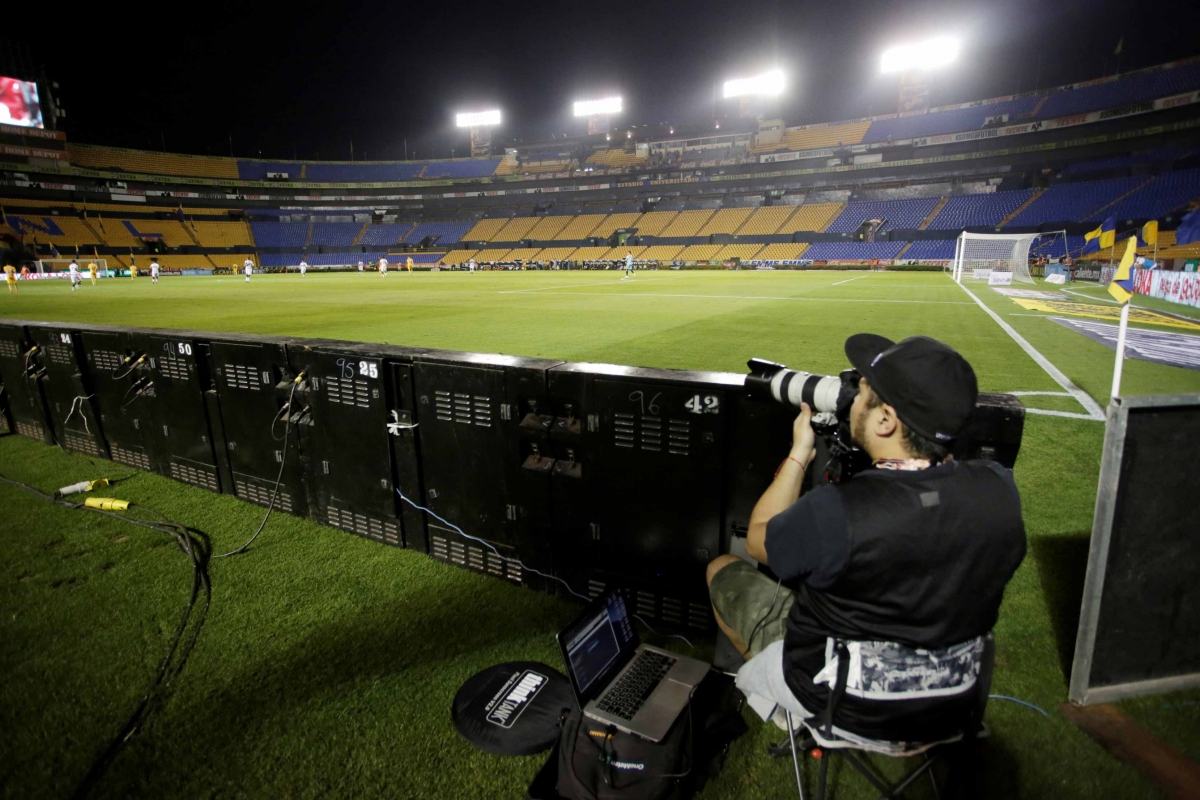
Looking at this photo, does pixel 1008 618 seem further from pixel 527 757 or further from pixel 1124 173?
pixel 1124 173

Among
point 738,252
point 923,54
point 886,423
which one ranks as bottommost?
point 886,423

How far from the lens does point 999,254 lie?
34031 millimetres

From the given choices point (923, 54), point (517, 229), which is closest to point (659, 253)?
point (517, 229)

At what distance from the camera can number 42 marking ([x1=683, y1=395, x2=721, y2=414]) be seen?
2.54 metres

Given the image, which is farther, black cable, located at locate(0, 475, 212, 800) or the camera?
black cable, located at locate(0, 475, 212, 800)

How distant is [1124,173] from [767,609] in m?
57.1

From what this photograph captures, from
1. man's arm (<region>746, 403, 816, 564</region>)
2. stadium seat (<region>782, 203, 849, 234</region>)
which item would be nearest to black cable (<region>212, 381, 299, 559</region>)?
man's arm (<region>746, 403, 816, 564</region>)

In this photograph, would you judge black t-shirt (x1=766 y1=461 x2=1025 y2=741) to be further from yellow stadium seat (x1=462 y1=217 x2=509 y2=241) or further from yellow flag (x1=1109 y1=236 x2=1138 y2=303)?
yellow stadium seat (x1=462 y1=217 x2=509 y2=241)

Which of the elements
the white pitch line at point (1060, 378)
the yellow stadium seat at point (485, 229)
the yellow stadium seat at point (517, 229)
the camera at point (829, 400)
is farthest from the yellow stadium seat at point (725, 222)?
the camera at point (829, 400)

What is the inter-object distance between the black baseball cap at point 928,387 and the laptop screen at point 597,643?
1.37 m

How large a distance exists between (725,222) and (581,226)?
1598 centimetres

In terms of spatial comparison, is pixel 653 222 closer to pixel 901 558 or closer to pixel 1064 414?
pixel 1064 414

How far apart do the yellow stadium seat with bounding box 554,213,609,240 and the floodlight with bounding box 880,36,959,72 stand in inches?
1201

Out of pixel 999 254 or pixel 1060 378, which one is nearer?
pixel 1060 378
